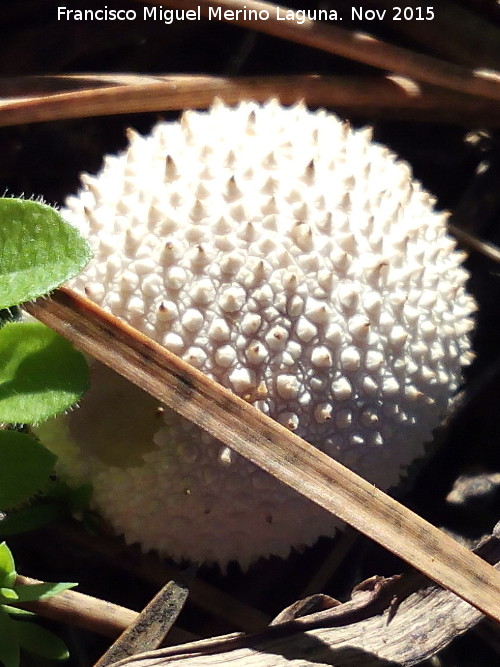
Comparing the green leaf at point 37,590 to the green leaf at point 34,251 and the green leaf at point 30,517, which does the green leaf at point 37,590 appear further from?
the green leaf at point 34,251

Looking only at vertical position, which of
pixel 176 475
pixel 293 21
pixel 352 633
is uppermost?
pixel 293 21

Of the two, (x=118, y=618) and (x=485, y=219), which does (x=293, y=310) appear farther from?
(x=485, y=219)

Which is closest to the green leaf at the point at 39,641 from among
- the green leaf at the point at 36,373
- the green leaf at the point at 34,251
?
the green leaf at the point at 36,373

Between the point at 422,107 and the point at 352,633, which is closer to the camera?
the point at 352,633

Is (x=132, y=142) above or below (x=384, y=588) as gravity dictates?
above

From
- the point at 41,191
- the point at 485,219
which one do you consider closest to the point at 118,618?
the point at 41,191

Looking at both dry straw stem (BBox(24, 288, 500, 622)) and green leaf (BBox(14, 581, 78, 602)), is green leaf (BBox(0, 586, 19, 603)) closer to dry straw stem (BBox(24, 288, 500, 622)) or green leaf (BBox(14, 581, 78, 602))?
green leaf (BBox(14, 581, 78, 602))
